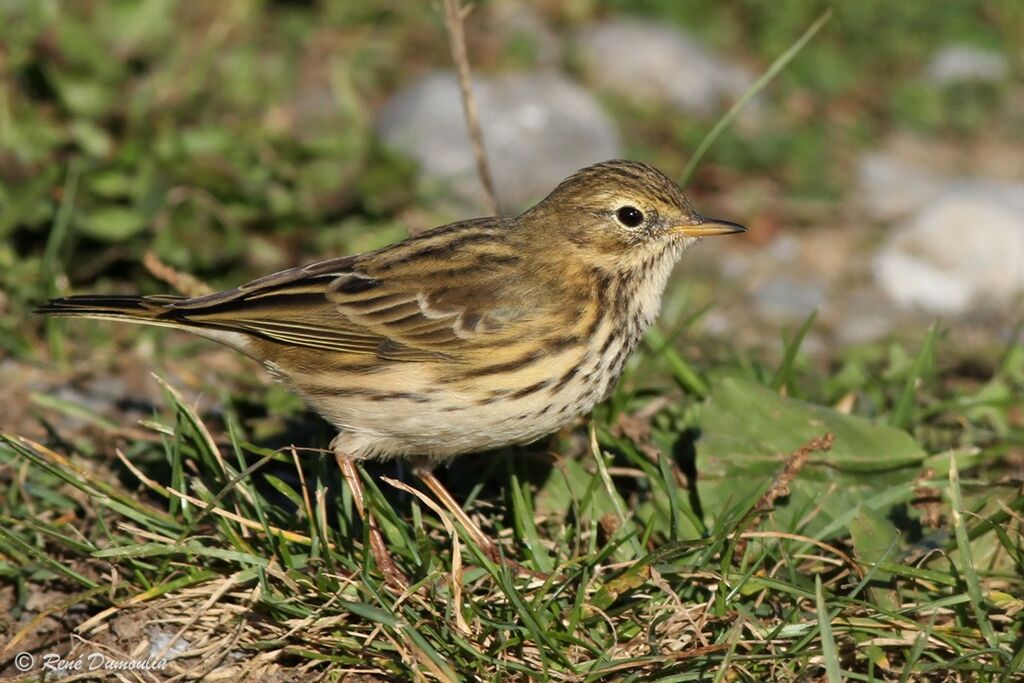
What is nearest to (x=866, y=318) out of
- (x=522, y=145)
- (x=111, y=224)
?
(x=522, y=145)

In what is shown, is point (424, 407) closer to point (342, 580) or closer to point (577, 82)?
point (342, 580)

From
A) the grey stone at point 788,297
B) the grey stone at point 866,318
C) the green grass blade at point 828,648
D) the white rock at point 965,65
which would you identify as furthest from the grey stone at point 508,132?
the green grass blade at point 828,648

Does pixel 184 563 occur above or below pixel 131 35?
below

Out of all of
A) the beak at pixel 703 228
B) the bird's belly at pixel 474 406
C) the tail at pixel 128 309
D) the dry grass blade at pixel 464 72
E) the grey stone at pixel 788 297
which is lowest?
the grey stone at pixel 788 297

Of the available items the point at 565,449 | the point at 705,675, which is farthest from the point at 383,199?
the point at 705,675

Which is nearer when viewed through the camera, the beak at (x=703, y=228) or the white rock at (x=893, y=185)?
the beak at (x=703, y=228)

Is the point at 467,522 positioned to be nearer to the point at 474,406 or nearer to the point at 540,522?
the point at 540,522

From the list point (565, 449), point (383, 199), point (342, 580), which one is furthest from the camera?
point (383, 199)

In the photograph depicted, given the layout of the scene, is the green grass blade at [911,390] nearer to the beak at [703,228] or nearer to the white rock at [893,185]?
the beak at [703,228]
